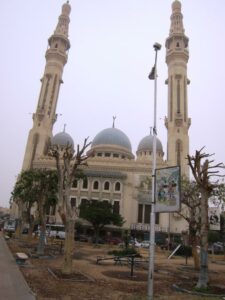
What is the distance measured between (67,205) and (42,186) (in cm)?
968

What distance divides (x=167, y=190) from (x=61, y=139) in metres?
66.0

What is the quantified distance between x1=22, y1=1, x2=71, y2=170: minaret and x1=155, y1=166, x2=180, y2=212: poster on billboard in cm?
5619

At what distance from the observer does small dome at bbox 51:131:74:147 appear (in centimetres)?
7338

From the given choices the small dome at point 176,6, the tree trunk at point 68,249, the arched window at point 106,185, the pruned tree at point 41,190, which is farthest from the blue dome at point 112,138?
the tree trunk at point 68,249

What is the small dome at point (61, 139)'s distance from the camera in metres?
73.4

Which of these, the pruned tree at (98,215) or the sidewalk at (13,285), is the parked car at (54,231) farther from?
the sidewalk at (13,285)

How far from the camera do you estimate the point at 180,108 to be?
2554 inches

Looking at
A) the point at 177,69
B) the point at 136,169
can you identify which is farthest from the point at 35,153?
the point at 177,69

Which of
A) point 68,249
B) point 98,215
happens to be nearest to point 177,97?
point 98,215

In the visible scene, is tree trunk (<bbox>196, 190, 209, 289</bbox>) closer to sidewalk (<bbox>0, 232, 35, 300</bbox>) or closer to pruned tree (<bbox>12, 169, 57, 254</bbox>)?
sidewalk (<bbox>0, 232, 35, 300</bbox>)

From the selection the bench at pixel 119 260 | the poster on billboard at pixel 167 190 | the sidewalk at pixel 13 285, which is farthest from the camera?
the bench at pixel 119 260

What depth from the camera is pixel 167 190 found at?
1011 cm

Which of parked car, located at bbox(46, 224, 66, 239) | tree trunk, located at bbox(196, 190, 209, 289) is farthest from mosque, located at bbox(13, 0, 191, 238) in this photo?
tree trunk, located at bbox(196, 190, 209, 289)

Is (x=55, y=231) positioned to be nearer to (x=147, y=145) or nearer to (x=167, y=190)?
(x=147, y=145)
